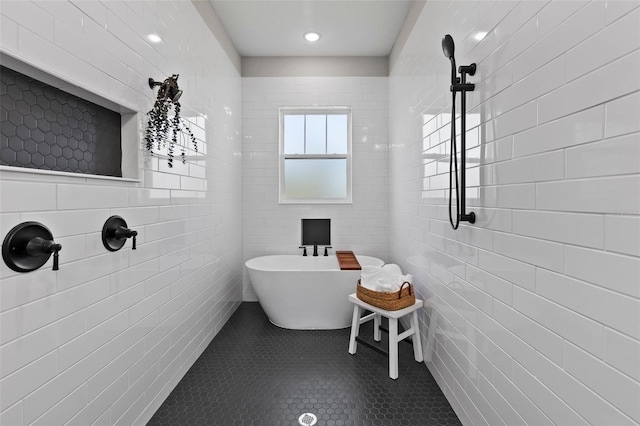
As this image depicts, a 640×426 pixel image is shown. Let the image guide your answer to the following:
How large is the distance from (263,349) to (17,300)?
1.83m

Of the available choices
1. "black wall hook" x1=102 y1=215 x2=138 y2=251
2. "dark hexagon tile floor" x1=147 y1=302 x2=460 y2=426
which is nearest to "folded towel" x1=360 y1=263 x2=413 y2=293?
"dark hexagon tile floor" x1=147 y1=302 x2=460 y2=426

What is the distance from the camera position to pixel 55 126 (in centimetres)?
124

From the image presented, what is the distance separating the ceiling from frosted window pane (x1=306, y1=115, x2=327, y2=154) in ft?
2.38

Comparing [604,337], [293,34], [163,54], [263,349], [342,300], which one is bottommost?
[263,349]

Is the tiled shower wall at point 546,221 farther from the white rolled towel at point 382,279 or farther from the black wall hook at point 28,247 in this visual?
the black wall hook at point 28,247

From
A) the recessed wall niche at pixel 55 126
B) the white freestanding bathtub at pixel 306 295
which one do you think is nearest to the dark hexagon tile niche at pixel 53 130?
the recessed wall niche at pixel 55 126

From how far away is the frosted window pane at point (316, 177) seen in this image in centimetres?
382

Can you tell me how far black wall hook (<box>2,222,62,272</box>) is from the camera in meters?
0.99

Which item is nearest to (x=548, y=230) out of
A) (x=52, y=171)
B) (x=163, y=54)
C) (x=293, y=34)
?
(x=52, y=171)

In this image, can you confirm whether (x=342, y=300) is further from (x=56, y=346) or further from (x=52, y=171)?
(x=52, y=171)

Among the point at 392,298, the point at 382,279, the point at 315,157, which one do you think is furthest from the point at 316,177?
the point at 392,298

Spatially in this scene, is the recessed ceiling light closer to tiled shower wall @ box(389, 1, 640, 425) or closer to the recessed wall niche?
tiled shower wall @ box(389, 1, 640, 425)

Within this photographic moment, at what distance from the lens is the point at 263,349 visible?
8.36ft

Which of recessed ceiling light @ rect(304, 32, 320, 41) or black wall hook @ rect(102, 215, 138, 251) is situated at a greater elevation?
recessed ceiling light @ rect(304, 32, 320, 41)
